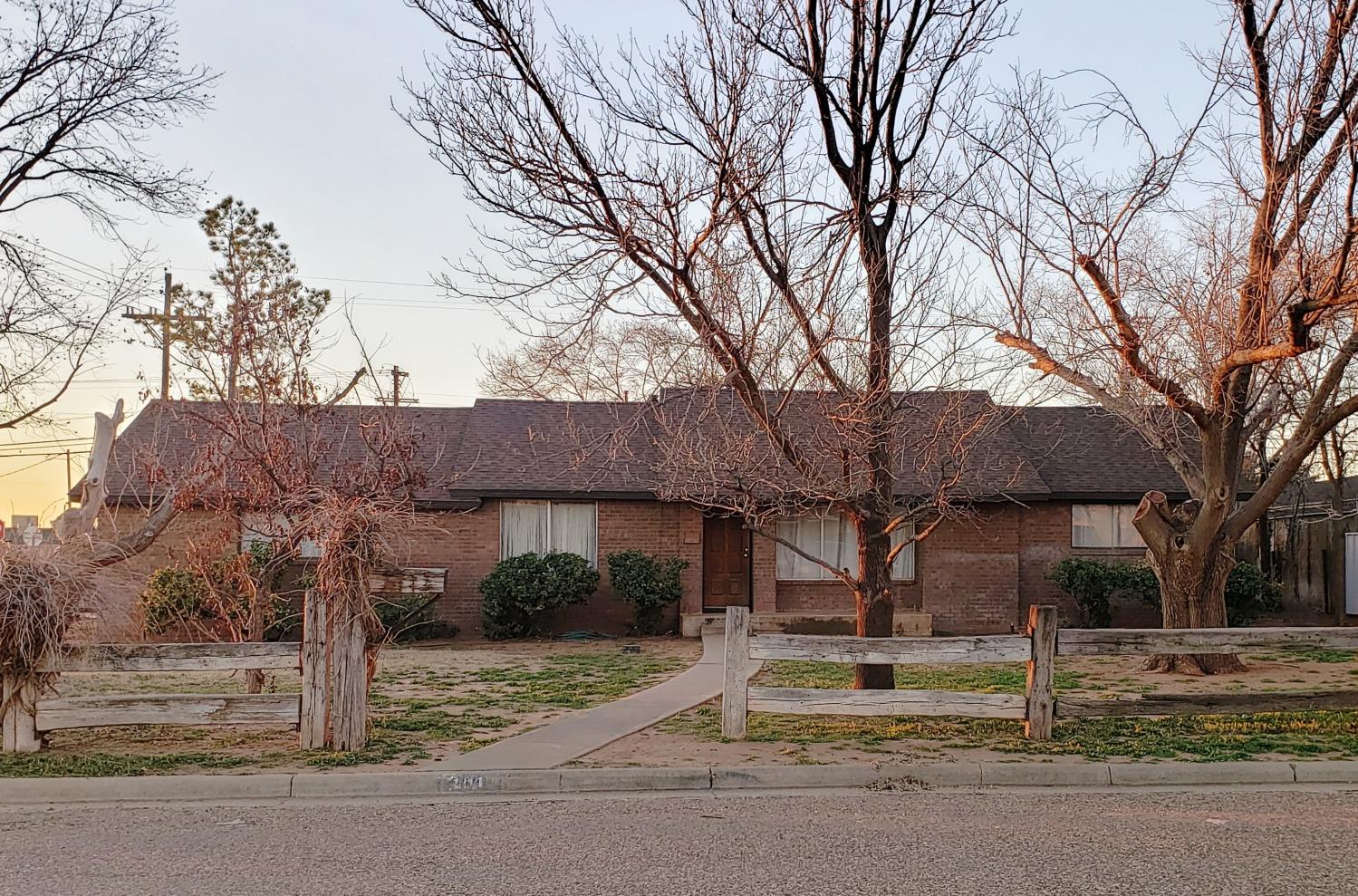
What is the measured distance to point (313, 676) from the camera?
9.21 metres

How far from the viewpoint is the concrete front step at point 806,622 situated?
20500 mm

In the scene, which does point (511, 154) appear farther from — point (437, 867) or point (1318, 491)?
point (1318, 491)

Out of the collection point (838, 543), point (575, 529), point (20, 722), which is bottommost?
point (20, 722)

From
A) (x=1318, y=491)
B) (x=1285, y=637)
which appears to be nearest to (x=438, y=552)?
(x=1285, y=637)

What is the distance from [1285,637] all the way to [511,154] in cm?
808

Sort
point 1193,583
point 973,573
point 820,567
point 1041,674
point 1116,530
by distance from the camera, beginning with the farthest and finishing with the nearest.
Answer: point 1116,530
point 820,567
point 973,573
point 1193,583
point 1041,674

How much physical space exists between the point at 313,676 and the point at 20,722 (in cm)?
228

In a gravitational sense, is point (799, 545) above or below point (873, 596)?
above

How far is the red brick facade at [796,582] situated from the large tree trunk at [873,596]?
30.5 feet

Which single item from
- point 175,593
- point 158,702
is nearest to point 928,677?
point 158,702

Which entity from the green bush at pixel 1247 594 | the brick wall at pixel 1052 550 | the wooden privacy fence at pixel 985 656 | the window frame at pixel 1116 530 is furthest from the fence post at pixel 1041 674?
the window frame at pixel 1116 530

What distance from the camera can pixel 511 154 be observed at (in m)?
10.8

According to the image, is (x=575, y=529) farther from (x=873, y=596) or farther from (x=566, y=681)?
(x=873, y=596)

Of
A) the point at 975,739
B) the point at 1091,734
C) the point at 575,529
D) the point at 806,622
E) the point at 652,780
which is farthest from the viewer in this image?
the point at 575,529
